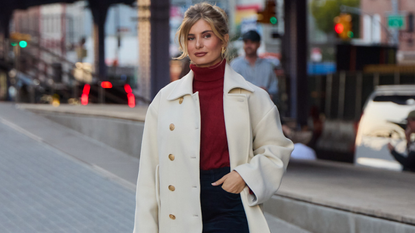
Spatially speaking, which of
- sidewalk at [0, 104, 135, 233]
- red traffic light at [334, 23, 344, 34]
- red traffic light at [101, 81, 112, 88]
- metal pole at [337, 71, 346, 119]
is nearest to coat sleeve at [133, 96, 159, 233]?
sidewalk at [0, 104, 135, 233]

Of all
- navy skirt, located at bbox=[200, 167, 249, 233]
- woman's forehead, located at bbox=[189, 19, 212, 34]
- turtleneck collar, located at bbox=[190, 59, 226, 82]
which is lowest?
navy skirt, located at bbox=[200, 167, 249, 233]

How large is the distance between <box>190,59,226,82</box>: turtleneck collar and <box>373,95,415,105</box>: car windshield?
5591 millimetres

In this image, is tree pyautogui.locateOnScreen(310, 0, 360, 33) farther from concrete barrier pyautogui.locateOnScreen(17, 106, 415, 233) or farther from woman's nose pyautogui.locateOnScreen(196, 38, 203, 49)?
woman's nose pyautogui.locateOnScreen(196, 38, 203, 49)

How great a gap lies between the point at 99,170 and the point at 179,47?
5.73 m

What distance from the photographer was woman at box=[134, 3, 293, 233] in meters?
2.68

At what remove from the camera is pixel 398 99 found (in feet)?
26.2

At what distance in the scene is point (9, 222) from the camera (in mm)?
5961

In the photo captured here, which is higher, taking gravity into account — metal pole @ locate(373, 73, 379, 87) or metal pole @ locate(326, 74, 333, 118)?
metal pole @ locate(373, 73, 379, 87)

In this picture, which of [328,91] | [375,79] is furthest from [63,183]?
[328,91]

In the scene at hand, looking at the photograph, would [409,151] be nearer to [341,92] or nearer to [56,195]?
[56,195]

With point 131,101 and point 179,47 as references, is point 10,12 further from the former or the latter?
point 179,47

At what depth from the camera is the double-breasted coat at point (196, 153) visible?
268cm

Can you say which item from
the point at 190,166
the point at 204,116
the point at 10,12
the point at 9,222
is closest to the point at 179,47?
the point at 204,116

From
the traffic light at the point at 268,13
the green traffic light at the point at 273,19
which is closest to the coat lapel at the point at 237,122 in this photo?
the traffic light at the point at 268,13
